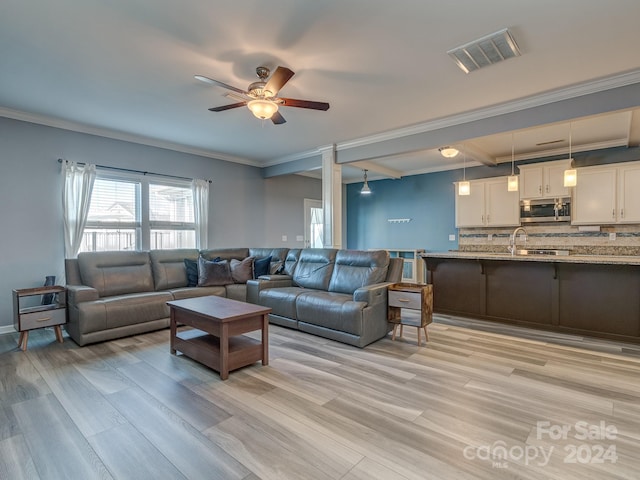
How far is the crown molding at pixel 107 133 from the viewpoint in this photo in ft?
13.1

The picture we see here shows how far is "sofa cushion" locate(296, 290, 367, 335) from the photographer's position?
338 cm

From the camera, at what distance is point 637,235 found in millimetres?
4922

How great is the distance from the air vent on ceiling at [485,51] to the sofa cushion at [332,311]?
2392mm

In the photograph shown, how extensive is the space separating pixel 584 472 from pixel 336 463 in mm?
1223

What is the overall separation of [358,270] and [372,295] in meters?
0.67

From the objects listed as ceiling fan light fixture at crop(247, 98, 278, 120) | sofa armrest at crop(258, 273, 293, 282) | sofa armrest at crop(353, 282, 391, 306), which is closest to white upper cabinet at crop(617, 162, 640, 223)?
sofa armrest at crop(353, 282, 391, 306)

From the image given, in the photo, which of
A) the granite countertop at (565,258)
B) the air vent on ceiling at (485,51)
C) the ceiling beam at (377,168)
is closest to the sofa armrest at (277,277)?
the granite countertop at (565,258)

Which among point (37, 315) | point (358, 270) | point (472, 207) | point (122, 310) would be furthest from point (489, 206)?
point (37, 315)

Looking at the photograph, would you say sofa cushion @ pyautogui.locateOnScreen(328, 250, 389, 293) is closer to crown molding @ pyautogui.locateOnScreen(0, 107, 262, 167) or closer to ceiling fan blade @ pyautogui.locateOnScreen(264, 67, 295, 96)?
ceiling fan blade @ pyautogui.locateOnScreen(264, 67, 295, 96)

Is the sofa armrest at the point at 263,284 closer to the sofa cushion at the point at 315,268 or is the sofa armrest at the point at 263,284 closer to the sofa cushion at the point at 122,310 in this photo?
the sofa cushion at the point at 315,268

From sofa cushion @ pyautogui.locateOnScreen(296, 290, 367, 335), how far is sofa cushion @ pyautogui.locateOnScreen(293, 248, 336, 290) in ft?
1.25

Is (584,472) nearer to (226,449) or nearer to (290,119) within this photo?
(226,449)

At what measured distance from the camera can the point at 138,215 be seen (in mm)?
5125

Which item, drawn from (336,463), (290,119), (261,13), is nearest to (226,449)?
(336,463)
